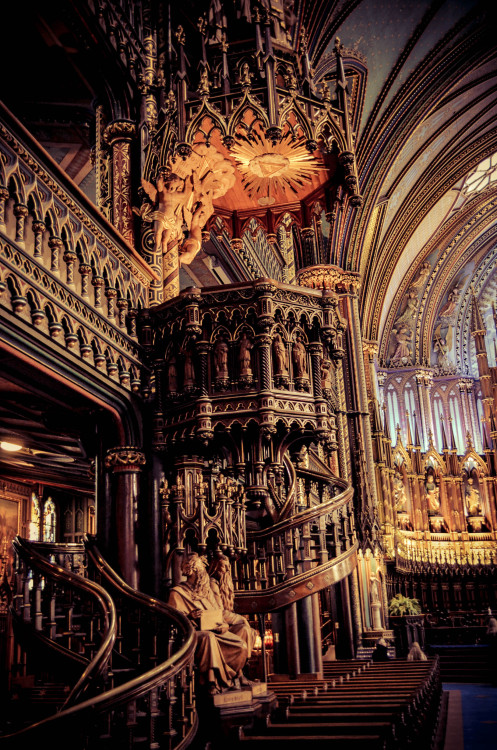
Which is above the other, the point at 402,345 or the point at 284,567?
the point at 402,345

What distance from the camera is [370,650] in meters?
15.8

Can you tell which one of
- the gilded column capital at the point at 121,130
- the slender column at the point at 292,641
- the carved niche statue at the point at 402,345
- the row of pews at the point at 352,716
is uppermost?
the carved niche statue at the point at 402,345

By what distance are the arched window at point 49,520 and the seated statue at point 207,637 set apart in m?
7.34

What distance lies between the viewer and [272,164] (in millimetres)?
9297

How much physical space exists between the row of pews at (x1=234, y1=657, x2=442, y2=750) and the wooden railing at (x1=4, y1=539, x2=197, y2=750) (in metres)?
0.67

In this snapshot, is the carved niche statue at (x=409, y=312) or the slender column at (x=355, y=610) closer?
the slender column at (x=355, y=610)

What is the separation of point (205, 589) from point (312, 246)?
1290 centimetres

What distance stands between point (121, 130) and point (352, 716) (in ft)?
24.7

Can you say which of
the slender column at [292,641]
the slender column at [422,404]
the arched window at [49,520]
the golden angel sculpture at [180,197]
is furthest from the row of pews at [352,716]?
the slender column at [422,404]

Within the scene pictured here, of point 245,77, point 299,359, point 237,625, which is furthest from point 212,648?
point 245,77

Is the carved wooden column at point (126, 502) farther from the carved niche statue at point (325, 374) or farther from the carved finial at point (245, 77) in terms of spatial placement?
the carved finial at point (245, 77)

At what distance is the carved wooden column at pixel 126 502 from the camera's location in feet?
26.2

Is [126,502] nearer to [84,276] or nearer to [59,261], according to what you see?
[84,276]

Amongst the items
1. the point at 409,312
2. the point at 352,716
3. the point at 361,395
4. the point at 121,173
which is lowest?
the point at 352,716
